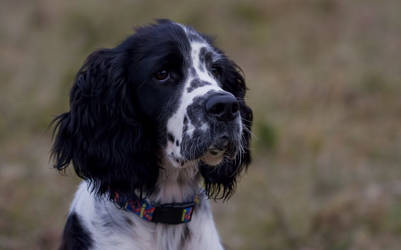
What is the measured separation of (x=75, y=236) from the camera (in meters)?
3.67

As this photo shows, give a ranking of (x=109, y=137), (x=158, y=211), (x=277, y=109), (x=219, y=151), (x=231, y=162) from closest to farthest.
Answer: (x=219, y=151) < (x=158, y=211) < (x=109, y=137) < (x=231, y=162) < (x=277, y=109)

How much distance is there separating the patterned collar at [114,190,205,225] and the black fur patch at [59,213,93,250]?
→ 0.24 m

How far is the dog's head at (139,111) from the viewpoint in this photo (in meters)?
3.61

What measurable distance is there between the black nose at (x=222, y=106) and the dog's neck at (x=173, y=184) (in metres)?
0.45

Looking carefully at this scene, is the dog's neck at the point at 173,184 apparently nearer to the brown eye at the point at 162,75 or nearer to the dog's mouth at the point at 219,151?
the dog's mouth at the point at 219,151

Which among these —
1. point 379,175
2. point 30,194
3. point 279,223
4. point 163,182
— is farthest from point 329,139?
point 163,182

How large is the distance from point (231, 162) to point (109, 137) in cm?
71

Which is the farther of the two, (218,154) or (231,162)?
(231,162)

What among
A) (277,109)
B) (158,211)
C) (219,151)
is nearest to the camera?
(219,151)

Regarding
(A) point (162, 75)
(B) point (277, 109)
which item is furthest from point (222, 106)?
(B) point (277, 109)

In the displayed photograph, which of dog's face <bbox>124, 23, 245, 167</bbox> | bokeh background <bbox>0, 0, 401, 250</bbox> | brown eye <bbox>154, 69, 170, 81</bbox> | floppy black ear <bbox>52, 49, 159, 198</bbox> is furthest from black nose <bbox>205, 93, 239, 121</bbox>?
bokeh background <bbox>0, 0, 401, 250</bbox>

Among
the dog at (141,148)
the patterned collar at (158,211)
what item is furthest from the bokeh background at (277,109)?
the patterned collar at (158,211)

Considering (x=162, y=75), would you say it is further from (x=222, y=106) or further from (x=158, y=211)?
(x=158, y=211)

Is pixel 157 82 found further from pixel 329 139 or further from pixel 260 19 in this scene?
pixel 260 19
